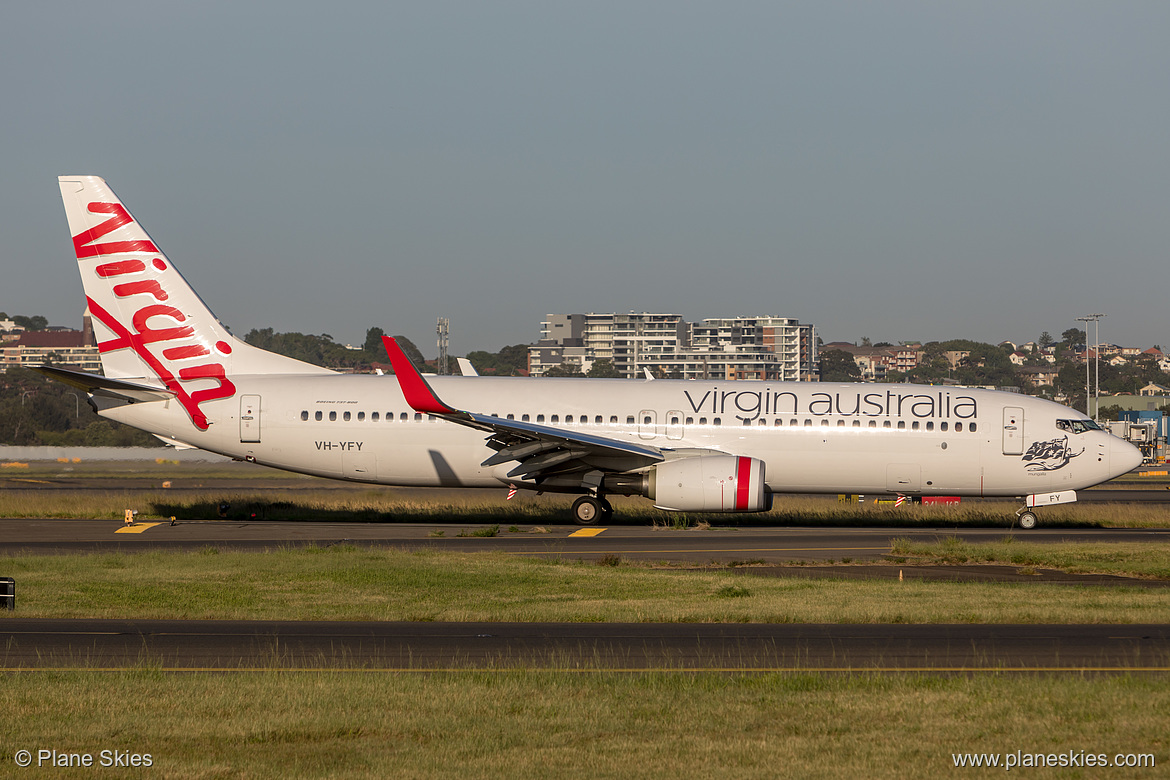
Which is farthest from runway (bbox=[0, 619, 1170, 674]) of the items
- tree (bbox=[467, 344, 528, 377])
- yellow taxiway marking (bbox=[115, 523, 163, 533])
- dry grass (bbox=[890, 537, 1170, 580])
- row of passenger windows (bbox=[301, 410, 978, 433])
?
tree (bbox=[467, 344, 528, 377])

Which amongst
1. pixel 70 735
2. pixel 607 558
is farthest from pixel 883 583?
pixel 70 735

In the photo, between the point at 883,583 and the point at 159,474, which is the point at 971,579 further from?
the point at 159,474

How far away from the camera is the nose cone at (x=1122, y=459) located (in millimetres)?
29406

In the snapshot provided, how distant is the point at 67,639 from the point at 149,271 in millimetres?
19484

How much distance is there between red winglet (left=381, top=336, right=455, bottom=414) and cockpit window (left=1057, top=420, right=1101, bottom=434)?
1630cm

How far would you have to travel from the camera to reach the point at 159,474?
6675 centimetres

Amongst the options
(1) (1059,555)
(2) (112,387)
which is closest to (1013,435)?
(1) (1059,555)

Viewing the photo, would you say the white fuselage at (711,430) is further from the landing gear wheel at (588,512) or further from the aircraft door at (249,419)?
the landing gear wheel at (588,512)

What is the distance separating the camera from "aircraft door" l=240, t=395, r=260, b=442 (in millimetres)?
30594

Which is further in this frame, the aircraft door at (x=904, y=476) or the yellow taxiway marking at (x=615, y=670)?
the aircraft door at (x=904, y=476)

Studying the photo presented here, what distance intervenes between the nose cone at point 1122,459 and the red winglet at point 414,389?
57.0ft

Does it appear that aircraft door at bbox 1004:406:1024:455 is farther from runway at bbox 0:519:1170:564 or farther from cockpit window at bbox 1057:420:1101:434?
runway at bbox 0:519:1170:564

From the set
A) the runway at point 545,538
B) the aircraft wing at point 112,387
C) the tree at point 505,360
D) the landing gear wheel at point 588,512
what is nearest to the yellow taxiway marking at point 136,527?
the runway at point 545,538

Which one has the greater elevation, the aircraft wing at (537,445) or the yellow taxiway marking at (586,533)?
the aircraft wing at (537,445)
